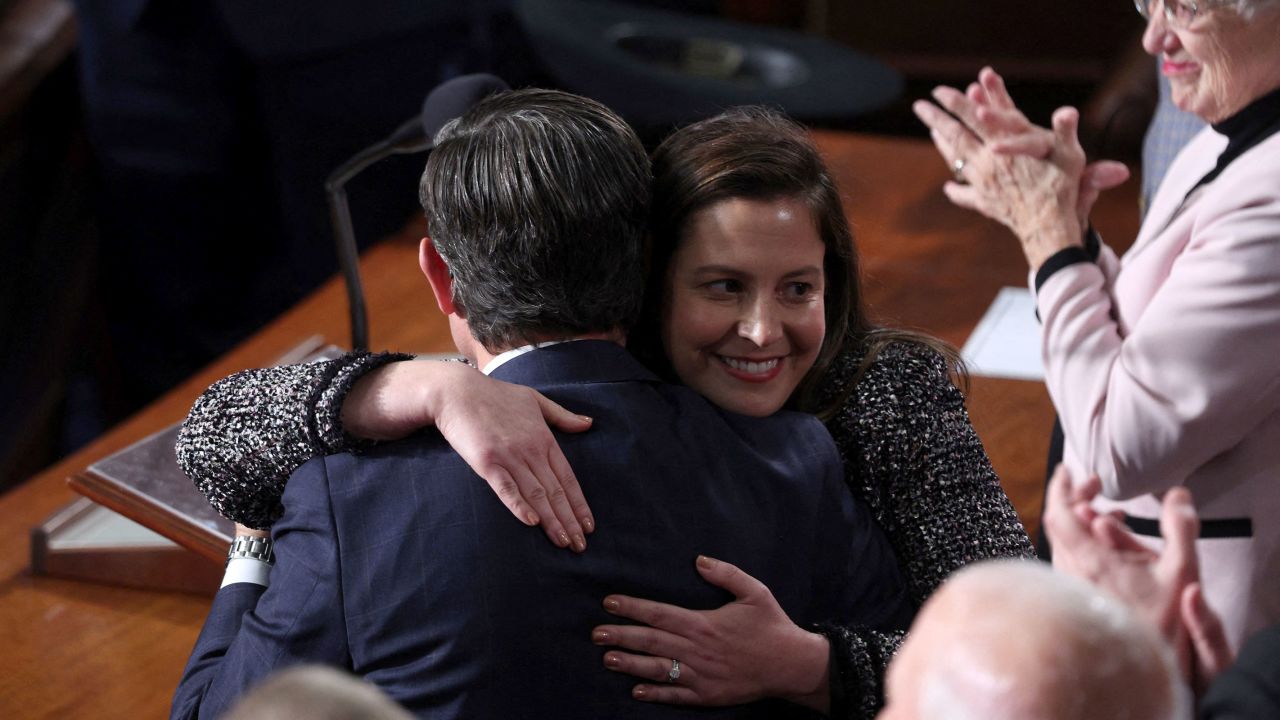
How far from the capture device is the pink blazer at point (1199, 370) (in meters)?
1.33

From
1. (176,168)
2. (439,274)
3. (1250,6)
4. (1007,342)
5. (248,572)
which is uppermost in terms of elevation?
(1250,6)

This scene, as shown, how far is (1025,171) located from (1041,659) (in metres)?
1.04

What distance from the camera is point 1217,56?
56.4 inches

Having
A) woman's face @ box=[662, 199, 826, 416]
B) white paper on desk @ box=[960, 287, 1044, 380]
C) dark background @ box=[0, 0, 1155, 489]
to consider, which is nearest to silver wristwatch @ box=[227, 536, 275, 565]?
woman's face @ box=[662, 199, 826, 416]

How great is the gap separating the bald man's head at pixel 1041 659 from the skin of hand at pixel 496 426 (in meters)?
0.46

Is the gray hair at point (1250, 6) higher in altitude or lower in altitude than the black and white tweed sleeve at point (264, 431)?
higher

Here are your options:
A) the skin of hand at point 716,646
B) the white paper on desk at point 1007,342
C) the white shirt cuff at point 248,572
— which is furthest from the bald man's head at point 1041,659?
the white paper on desk at point 1007,342

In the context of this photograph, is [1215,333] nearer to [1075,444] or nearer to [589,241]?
[1075,444]

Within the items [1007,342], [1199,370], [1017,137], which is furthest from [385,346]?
[1199,370]

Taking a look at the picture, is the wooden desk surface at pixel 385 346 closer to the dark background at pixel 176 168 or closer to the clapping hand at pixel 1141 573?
the dark background at pixel 176 168

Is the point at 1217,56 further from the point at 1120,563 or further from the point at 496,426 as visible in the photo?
the point at 496,426

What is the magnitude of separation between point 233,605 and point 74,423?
255 cm

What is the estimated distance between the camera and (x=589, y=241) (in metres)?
1.18

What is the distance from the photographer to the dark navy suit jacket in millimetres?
1069
